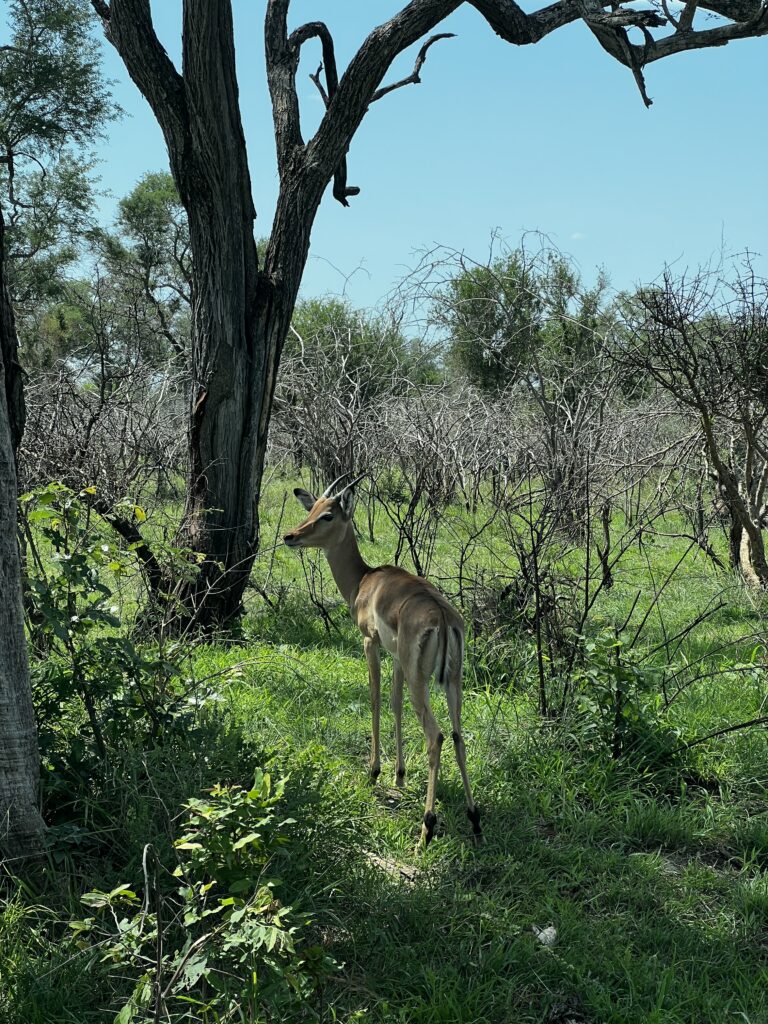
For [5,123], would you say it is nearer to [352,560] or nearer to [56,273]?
[56,273]

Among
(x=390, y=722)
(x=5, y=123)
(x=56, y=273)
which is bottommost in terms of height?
(x=390, y=722)

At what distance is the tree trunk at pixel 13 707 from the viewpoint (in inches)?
139

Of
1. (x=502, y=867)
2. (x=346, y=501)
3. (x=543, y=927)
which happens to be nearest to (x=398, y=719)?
(x=502, y=867)

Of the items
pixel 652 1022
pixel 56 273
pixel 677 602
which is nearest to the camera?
pixel 652 1022

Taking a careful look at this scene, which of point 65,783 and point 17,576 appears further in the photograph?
point 65,783

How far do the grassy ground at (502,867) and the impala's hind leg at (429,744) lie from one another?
0.44ft

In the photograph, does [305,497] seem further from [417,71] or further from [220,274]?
[417,71]

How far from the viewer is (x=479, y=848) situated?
4449mm

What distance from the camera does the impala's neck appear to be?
6164mm

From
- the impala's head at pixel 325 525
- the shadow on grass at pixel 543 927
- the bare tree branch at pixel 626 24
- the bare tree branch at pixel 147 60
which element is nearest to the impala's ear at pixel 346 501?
the impala's head at pixel 325 525

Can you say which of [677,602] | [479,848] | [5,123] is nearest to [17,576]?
[479,848]

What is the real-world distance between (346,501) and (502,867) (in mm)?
2747

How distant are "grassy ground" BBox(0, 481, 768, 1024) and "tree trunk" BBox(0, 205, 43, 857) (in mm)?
240

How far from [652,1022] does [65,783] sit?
242cm
